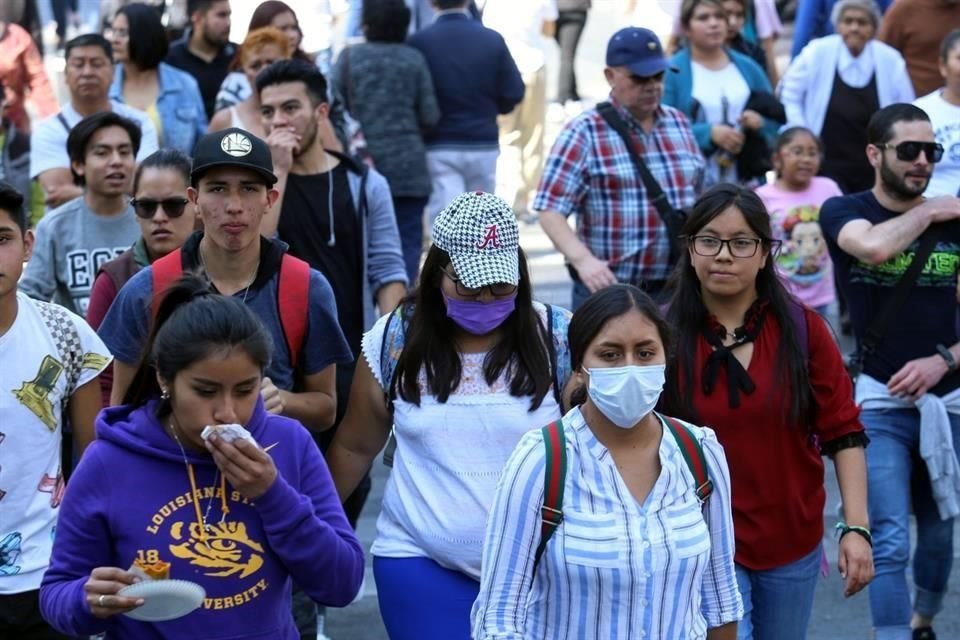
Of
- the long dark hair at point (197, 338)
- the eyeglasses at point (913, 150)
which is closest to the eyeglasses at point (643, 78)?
the eyeglasses at point (913, 150)

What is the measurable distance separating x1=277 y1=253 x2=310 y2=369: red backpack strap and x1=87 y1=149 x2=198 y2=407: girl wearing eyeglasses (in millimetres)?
836

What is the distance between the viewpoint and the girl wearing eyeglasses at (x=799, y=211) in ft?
30.6

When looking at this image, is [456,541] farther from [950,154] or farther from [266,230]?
[950,154]

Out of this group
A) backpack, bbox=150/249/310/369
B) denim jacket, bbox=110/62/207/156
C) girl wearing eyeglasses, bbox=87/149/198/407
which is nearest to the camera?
backpack, bbox=150/249/310/369

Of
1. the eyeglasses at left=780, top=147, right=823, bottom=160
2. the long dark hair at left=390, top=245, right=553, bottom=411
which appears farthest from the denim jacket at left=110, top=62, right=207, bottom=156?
the long dark hair at left=390, top=245, right=553, bottom=411

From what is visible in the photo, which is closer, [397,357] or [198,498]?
[198,498]

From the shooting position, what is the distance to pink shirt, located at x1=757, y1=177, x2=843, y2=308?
9312 mm

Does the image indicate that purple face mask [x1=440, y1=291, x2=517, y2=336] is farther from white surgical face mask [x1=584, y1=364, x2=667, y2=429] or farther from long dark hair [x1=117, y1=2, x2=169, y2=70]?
long dark hair [x1=117, y1=2, x2=169, y2=70]

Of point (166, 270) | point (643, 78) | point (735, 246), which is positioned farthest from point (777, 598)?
point (643, 78)

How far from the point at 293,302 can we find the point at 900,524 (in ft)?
8.26

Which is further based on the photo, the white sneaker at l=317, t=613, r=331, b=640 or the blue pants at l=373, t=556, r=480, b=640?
the white sneaker at l=317, t=613, r=331, b=640

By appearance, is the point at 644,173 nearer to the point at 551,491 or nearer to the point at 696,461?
the point at 696,461

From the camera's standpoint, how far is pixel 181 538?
387 cm

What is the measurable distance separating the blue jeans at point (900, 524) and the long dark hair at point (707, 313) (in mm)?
1348
